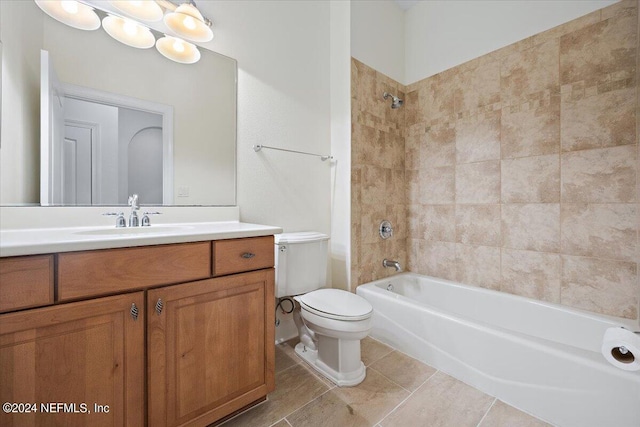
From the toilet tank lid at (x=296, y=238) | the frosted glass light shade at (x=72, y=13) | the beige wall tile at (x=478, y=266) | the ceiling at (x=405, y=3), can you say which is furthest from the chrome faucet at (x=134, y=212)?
the ceiling at (x=405, y=3)

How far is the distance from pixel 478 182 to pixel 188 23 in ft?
7.28

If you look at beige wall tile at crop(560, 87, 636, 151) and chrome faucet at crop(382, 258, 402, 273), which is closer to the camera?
beige wall tile at crop(560, 87, 636, 151)

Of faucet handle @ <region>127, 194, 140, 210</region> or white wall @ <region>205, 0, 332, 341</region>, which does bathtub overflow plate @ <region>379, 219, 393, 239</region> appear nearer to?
white wall @ <region>205, 0, 332, 341</region>

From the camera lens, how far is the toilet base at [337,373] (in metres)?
1.48

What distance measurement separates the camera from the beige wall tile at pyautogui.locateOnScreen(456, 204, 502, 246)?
6.61ft

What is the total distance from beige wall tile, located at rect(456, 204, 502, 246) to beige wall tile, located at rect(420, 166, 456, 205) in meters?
0.15

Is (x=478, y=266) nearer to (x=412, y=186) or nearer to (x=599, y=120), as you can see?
(x=412, y=186)

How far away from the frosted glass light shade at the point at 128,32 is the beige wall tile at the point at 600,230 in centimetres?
264

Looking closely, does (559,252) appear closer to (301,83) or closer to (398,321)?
(398,321)

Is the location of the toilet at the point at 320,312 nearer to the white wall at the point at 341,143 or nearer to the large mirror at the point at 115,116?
the white wall at the point at 341,143

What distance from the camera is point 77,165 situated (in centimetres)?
125

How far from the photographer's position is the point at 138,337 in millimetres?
914

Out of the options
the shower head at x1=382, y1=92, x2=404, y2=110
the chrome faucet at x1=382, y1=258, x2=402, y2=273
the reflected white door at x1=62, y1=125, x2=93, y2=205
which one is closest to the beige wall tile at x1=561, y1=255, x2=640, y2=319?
the chrome faucet at x1=382, y1=258, x2=402, y2=273

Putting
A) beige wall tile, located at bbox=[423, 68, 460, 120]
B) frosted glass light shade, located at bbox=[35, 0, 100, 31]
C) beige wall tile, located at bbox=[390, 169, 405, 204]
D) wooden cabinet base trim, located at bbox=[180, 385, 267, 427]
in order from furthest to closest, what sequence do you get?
beige wall tile, located at bbox=[390, 169, 405, 204], beige wall tile, located at bbox=[423, 68, 460, 120], frosted glass light shade, located at bbox=[35, 0, 100, 31], wooden cabinet base trim, located at bbox=[180, 385, 267, 427]
